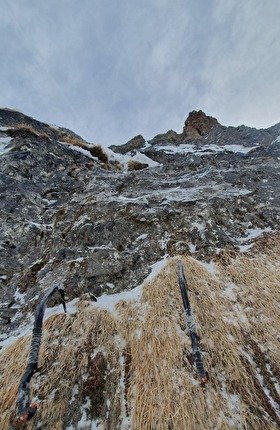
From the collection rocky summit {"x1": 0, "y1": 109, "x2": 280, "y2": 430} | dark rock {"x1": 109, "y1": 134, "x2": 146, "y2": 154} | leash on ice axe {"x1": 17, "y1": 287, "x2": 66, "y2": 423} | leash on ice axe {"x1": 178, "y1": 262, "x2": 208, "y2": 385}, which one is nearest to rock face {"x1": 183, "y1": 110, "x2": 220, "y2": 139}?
dark rock {"x1": 109, "y1": 134, "x2": 146, "y2": 154}

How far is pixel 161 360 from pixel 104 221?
3.97 metres

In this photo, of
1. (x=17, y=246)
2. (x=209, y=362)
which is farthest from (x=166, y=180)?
→ (x=209, y=362)

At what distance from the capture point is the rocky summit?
16.4 ft

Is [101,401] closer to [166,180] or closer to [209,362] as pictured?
[209,362]

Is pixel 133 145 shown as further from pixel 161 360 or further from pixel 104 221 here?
pixel 161 360

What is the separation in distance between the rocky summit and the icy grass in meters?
0.09

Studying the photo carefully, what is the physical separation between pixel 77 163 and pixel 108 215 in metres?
4.26

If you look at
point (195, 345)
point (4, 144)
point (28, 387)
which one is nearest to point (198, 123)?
point (4, 144)

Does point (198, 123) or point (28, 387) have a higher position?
point (198, 123)

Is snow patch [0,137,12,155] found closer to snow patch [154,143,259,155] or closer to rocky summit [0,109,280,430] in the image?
rocky summit [0,109,280,430]

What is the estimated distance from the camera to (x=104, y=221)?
21.9ft

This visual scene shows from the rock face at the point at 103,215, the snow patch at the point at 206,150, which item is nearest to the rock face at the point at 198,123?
the snow patch at the point at 206,150

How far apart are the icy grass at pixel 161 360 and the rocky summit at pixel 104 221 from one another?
86mm

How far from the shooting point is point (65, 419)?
9.89 feet
